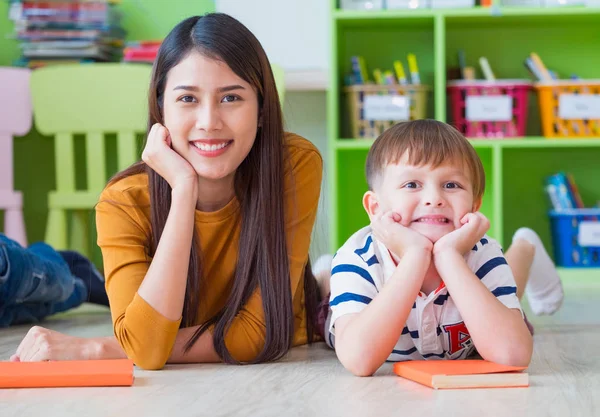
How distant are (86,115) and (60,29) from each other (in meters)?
0.30

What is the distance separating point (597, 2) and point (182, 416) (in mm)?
2250

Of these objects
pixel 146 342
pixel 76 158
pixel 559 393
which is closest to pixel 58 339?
pixel 146 342

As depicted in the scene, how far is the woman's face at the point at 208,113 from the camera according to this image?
4.29ft

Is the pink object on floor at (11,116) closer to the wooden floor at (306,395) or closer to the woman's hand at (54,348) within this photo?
the woman's hand at (54,348)

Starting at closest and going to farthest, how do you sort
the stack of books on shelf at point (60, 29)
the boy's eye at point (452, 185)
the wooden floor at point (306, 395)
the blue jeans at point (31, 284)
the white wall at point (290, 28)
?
the wooden floor at point (306, 395) < the boy's eye at point (452, 185) < the blue jeans at point (31, 284) < the stack of books on shelf at point (60, 29) < the white wall at point (290, 28)

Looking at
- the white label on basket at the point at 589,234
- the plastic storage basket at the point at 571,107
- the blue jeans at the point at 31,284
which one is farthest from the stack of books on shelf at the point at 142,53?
→ the white label on basket at the point at 589,234

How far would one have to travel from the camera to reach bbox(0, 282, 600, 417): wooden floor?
40.9 inches

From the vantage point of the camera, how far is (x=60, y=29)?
286 centimetres

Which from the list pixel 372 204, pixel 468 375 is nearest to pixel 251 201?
pixel 372 204

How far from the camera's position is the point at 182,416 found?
3.34 feet

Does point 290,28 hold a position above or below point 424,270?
above

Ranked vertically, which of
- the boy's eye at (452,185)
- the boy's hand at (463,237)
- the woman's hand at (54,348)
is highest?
the boy's eye at (452,185)

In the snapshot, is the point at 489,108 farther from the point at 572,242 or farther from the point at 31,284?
the point at 31,284

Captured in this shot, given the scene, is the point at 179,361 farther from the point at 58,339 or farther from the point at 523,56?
the point at 523,56
